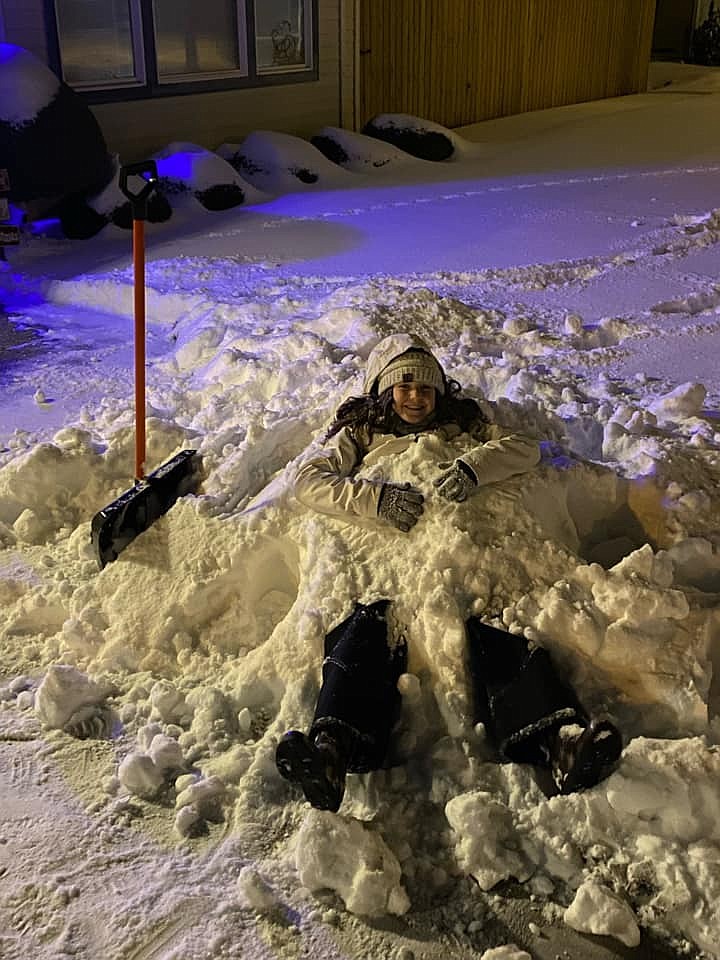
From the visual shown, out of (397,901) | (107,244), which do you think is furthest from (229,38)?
(397,901)

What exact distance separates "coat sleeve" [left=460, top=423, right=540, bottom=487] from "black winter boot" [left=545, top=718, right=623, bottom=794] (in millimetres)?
751

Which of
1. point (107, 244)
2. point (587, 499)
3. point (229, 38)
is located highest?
point (229, 38)

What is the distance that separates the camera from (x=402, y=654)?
8.36ft

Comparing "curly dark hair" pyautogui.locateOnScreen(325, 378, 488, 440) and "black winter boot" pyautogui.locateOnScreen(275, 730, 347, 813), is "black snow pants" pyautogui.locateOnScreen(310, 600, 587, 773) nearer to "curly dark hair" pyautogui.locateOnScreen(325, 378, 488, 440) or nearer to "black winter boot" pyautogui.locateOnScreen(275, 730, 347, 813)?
"black winter boot" pyautogui.locateOnScreen(275, 730, 347, 813)

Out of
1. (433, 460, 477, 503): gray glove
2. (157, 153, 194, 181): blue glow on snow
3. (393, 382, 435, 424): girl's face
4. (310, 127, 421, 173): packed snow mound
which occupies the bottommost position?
(310, 127, 421, 173): packed snow mound

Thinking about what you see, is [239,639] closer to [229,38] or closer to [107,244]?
[107,244]

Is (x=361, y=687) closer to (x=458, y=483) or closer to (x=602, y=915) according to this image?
(x=458, y=483)

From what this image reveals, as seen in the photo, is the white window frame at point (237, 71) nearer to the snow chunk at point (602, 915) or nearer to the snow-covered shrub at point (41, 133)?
the snow-covered shrub at point (41, 133)

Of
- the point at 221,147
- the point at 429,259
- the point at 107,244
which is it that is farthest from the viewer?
the point at 221,147

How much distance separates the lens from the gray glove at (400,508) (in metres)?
2.65

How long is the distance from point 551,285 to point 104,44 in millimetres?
5424

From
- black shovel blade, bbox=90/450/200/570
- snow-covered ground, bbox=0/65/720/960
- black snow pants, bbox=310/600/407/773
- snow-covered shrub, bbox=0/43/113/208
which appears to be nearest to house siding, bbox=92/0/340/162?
snow-covered shrub, bbox=0/43/113/208

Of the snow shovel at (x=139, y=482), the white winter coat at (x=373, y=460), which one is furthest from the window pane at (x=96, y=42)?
the white winter coat at (x=373, y=460)

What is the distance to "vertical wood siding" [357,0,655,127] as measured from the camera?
36.5 feet
